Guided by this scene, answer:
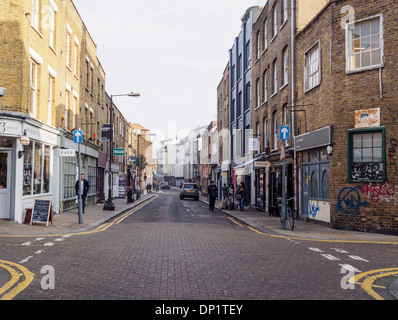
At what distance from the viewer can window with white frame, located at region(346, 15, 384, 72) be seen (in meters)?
14.8

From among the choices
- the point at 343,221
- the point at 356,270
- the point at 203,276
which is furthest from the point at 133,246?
the point at 343,221

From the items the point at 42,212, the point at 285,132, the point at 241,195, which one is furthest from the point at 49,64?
the point at 241,195

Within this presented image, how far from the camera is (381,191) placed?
1439cm

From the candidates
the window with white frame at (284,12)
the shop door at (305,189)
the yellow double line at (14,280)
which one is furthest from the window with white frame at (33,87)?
the window with white frame at (284,12)

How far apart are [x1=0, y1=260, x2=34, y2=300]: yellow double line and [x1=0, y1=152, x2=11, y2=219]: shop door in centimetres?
784

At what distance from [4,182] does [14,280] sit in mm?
9760

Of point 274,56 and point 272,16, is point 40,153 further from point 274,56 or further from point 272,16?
point 272,16

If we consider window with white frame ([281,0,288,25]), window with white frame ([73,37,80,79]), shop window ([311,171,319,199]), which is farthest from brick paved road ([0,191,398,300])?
window with white frame ([73,37,80,79])

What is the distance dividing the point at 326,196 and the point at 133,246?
8978 millimetres

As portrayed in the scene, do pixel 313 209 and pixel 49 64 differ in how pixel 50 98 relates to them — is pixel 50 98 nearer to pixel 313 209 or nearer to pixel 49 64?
pixel 49 64

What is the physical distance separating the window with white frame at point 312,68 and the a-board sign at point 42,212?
11.2m

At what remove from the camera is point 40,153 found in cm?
1800

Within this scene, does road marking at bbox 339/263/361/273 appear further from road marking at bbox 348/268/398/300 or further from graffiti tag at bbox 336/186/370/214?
graffiti tag at bbox 336/186/370/214

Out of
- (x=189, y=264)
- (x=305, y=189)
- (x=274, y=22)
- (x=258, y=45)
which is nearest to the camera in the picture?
(x=189, y=264)
